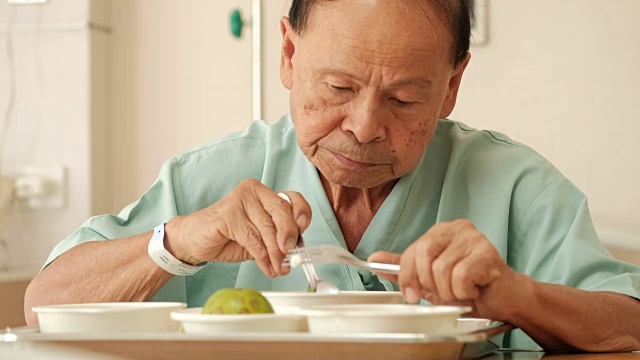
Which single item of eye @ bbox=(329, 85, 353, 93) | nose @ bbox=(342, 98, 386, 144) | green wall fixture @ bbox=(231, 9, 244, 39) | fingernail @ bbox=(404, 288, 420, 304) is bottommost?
fingernail @ bbox=(404, 288, 420, 304)

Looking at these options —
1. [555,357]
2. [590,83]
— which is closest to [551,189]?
[555,357]

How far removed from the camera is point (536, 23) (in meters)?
2.80

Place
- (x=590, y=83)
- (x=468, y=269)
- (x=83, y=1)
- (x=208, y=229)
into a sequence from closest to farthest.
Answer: (x=468, y=269), (x=208, y=229), (x=590, y=83), (x=83, y=1)

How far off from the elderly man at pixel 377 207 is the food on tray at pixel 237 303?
207mm

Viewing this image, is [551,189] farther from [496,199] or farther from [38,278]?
[38,278]

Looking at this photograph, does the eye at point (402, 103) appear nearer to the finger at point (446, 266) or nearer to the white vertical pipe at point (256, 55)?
the finger at point (446, 266)

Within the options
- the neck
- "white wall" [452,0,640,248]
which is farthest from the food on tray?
"white wall" [452,0,640,248]

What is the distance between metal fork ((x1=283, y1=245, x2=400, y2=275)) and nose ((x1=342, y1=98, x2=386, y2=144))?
0.83 ft

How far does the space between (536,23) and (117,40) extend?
1.38 meters

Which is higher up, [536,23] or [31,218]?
[536,23]

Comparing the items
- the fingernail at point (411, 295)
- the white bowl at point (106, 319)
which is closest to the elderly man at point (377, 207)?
the fingernail at point (411, 295)

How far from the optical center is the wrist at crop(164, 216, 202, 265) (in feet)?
4.73

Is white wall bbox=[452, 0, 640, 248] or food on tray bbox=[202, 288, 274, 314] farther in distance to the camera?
white wall bbox=[452, 0, 640, 248]

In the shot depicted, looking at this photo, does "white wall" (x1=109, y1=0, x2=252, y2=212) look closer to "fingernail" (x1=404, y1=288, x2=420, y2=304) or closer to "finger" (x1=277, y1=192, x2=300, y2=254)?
"finger" (x1=277, y1=192, x2=300, y2=254)
